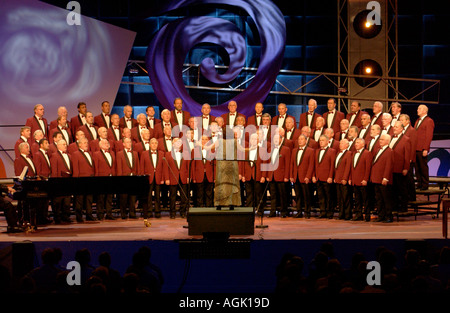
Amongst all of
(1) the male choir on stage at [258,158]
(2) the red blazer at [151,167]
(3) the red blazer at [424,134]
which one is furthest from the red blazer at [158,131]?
(3) the red blazer at [424,134]

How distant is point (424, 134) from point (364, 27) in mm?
4583

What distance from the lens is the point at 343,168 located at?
8.36 meters

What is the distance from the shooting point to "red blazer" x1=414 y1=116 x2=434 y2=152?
8.61 m

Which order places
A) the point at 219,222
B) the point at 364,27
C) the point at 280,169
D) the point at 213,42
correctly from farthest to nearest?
the point at 364,27
the point at 213,42
the point at 280,169
the point at 219,222

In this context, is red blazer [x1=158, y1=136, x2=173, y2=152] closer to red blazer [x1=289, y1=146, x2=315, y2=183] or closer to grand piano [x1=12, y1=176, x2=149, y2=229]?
grand piano [x1=12, y1=176, x2=149, y2=229]

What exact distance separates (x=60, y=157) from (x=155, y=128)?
1.62 m

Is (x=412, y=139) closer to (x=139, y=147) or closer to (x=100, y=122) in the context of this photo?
(x=139, y=147)

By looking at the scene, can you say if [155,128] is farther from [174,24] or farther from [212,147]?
[174,24]

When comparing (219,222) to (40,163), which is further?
(40,163)

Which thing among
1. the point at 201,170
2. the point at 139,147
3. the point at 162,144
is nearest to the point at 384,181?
the point at 201,170

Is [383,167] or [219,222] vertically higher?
[383,167]

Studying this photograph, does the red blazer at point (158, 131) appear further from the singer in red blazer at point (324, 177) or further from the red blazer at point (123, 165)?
the singer in red blazer at point (324, 177)

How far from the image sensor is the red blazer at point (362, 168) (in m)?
8.12

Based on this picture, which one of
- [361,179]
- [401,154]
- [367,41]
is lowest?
[361,179]
